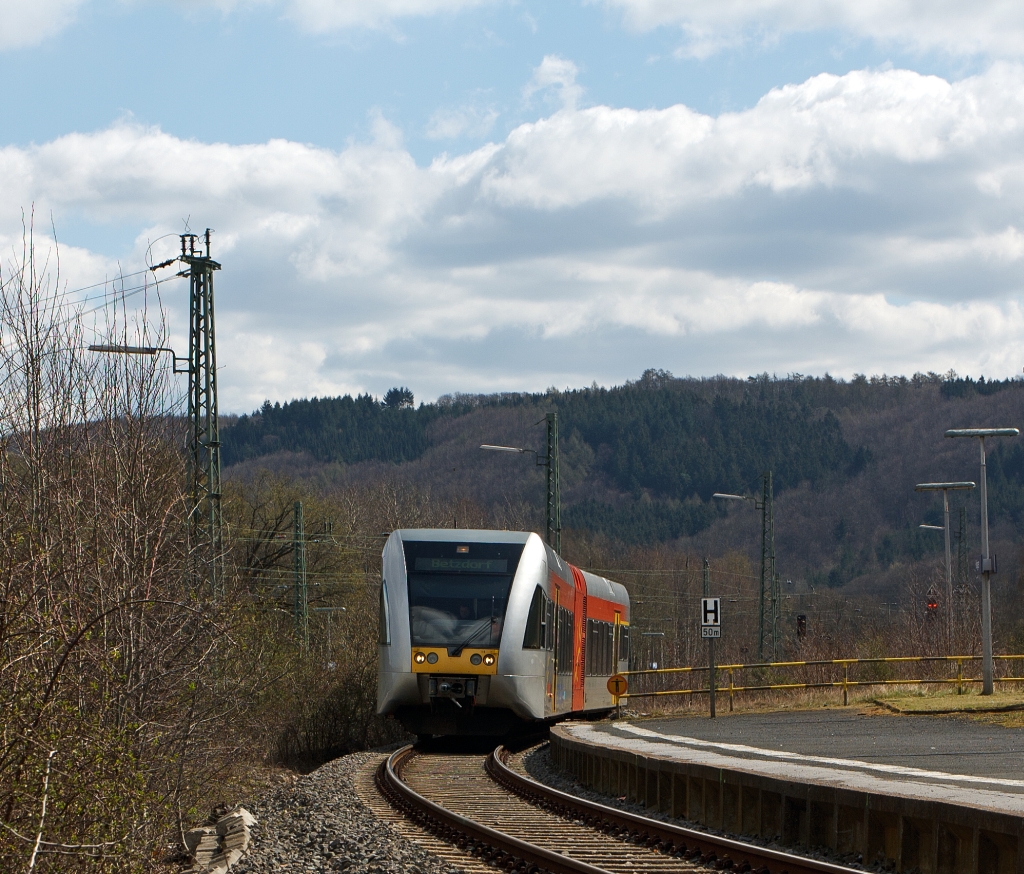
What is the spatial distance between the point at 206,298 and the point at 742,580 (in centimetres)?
11334

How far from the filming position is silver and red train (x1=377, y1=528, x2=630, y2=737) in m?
22.2

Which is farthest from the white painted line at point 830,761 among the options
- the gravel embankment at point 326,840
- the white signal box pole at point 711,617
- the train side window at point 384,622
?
the gravel embankment at point 326,840

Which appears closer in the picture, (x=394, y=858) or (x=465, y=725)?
(x=394, y=858)

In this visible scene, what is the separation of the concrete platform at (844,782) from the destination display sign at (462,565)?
2878 millimetres

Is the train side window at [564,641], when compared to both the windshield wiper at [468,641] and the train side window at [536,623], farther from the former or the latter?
the windshield wiper at [468,641]

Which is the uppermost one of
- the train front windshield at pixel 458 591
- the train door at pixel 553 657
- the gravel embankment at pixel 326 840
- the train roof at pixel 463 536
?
the train roof at pixel 463 536

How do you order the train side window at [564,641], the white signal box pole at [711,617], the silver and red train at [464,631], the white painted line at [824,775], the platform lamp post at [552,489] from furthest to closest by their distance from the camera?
the platform lamp post at [552,489]
the white signal box pole at [711,617]
the train side window at [564,641]
the silver and red train at [464,631]
the white painted line at [824,775]

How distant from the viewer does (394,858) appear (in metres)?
11.9

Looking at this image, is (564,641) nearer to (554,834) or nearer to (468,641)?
(468,641)

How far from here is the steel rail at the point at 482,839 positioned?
11.1 metres

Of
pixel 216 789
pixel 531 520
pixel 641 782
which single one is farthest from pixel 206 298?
pixel 531 520

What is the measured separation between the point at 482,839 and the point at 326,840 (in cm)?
160

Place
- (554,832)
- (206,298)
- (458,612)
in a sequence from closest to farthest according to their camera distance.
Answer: (554,832) < (458,612) < (206,298)

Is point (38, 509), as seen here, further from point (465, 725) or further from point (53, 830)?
point (465, 725)
